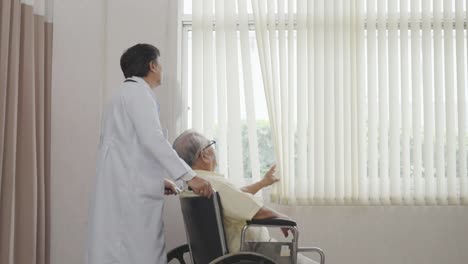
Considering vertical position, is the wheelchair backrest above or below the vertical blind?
below

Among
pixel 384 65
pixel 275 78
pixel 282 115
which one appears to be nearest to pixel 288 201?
pixel 282 115

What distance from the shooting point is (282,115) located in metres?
3.46

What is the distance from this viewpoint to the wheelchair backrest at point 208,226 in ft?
7.55

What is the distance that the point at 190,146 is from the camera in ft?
8.80

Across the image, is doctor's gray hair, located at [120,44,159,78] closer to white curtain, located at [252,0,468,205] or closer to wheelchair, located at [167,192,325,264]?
wheelchair, located at [167,192,325,264]

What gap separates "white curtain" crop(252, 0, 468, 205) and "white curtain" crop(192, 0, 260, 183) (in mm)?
124

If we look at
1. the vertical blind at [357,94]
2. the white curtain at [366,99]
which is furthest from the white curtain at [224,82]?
the white curtain at [366,99]

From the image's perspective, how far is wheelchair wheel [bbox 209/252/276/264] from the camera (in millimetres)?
2196

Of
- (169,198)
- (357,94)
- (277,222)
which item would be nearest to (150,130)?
(277,222)

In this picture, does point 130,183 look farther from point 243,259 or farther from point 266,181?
point 266,181

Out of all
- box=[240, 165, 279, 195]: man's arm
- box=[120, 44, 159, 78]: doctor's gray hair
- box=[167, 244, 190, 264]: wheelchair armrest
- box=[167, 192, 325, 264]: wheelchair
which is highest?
box=[120, 44, 159, 78]: doctor's gray hair

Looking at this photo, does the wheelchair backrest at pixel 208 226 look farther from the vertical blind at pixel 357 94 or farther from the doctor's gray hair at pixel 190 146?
the vertical blind at pixel 357 94

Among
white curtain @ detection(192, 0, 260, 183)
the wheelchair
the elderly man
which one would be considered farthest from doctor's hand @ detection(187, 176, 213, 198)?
white curtain @ detection(192, 0, 260, 183)

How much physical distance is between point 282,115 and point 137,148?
3.93ft
